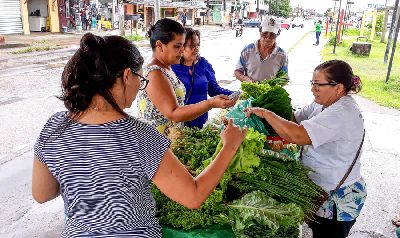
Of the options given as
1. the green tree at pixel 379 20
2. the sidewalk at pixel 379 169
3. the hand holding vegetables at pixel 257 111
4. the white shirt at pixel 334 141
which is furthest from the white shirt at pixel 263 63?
the green tree at pixel 379 20

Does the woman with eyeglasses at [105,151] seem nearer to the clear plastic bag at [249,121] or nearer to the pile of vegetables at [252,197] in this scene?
the pile of vegetables at [252,197]

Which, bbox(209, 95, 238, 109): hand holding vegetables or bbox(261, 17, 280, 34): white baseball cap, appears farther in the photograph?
bbox(261, 17, 280, 34): white baseball cap

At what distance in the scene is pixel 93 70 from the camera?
131 cm

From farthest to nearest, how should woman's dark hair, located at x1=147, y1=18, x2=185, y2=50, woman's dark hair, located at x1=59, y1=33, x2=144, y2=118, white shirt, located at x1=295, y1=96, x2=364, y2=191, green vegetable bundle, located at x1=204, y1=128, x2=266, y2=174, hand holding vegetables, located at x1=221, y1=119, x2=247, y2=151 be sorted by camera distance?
1. woman's dark hair, located at x1=147, y1=18, x2=185, y2=50
2. white shirt, located at x1=295, y1=96, x2=364, y2=191
3. green vegetable bundle, located at x1=204, y1=128, x2=266, y2=174
4. hand holding vegetables, located at x1=221, y1=119, x2=247, y2=151
5. woman's dark hair, located at x1=59, y1=33, x2=144, y2=118

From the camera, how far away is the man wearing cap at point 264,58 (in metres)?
4.50

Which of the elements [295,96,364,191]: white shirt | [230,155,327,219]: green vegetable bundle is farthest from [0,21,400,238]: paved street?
[230,155,327,219]: green vegetable bundle

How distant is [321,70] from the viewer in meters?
2.31

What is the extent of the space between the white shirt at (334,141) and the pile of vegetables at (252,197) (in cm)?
13

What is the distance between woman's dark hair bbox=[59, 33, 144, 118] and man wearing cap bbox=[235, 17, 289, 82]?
3.25 meters

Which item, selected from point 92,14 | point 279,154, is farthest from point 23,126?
point 92,14

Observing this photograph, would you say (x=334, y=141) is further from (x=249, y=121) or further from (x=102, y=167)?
(x=102, y=167)

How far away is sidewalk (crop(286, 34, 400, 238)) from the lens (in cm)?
403

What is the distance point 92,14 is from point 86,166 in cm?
3128

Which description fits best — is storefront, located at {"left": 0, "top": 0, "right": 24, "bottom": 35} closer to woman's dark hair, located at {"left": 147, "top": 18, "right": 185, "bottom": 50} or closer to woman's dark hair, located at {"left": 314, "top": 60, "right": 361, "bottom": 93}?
woman's dark hair, located at {"left": 147, "top": 18, "right": 185, "bottom": 50}
